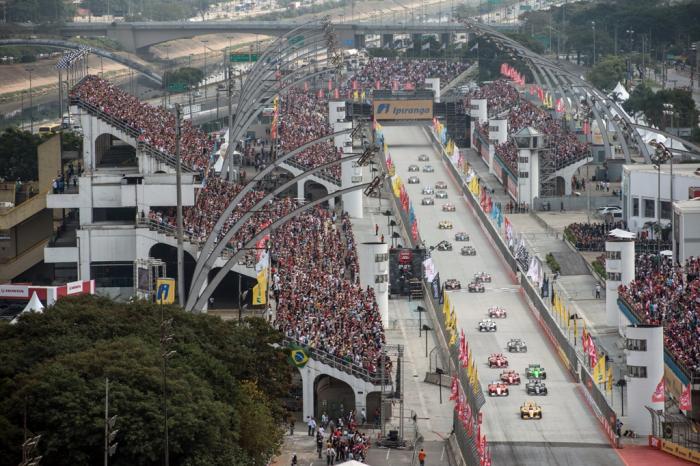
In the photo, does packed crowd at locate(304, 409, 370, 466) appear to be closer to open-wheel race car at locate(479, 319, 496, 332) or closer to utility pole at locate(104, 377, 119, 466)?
utility pole at locate(104, 377, 119, 466)

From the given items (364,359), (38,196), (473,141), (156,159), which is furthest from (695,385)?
(473,141)

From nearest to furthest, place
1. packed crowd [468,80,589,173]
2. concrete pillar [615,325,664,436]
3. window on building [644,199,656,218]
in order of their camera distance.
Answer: concrete pillar [615,325,664,436], window on building [644,199,656,218], packed crowd [468,80,589,173]

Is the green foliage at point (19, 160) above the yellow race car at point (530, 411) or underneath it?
above

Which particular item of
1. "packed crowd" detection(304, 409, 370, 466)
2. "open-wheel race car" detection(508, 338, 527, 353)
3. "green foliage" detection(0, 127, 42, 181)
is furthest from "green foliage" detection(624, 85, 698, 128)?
"packed crowd" detection(304, 409, 370, 466)

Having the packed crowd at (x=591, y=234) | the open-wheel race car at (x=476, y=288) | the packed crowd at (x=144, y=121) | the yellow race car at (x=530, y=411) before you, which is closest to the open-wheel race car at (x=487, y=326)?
the open-wheel race car at (x=476, y=288)

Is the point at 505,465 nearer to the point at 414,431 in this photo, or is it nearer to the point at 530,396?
→ the point at 414,431

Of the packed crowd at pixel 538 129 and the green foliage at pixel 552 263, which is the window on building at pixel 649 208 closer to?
the green foliage at pixel 552 263

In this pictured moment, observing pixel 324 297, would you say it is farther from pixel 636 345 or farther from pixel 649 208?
pixel 649 208
